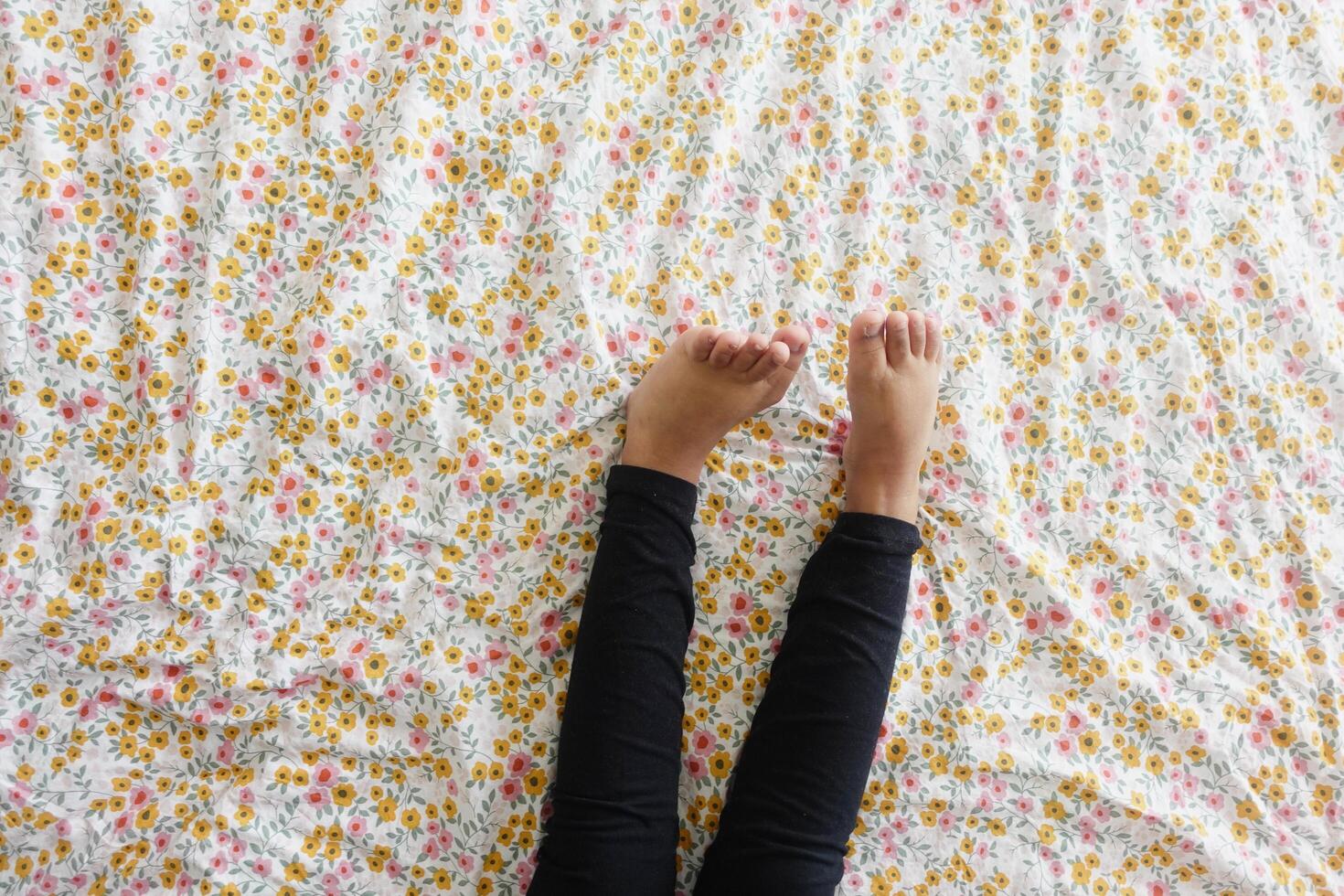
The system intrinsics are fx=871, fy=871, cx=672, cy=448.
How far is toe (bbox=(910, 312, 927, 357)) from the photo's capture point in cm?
94

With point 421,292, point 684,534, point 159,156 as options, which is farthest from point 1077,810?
point 159,156

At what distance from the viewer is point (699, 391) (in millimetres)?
888

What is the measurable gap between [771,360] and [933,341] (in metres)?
0.19

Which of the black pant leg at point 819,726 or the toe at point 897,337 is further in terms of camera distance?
the toe at point 897,337

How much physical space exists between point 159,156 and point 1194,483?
117 cm

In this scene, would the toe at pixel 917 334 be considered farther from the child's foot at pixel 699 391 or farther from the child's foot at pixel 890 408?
the child's foot at pixel 699 391

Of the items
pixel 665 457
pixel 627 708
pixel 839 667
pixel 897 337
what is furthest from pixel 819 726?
pixel 897 337

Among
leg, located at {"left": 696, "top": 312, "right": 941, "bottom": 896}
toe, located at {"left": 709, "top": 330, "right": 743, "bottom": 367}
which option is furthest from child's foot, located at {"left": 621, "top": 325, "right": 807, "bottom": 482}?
leg, located at {"left": 696, "top": 312, "right": 941, "bottom": 896}

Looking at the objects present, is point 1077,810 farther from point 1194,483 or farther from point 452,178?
point 452,178

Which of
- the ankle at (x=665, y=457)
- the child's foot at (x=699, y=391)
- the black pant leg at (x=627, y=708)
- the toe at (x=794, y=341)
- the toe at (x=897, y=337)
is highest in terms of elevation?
the toe at (x=897, y=337)

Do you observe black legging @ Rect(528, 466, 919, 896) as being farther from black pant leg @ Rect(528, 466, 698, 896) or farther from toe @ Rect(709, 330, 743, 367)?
toe @ Rect(709, 330, 743, 367)

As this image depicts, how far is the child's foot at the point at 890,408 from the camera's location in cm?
90

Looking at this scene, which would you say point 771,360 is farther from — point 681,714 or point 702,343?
point 681,714

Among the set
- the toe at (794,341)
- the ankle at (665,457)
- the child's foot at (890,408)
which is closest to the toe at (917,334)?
the child's foot at (890,408)
